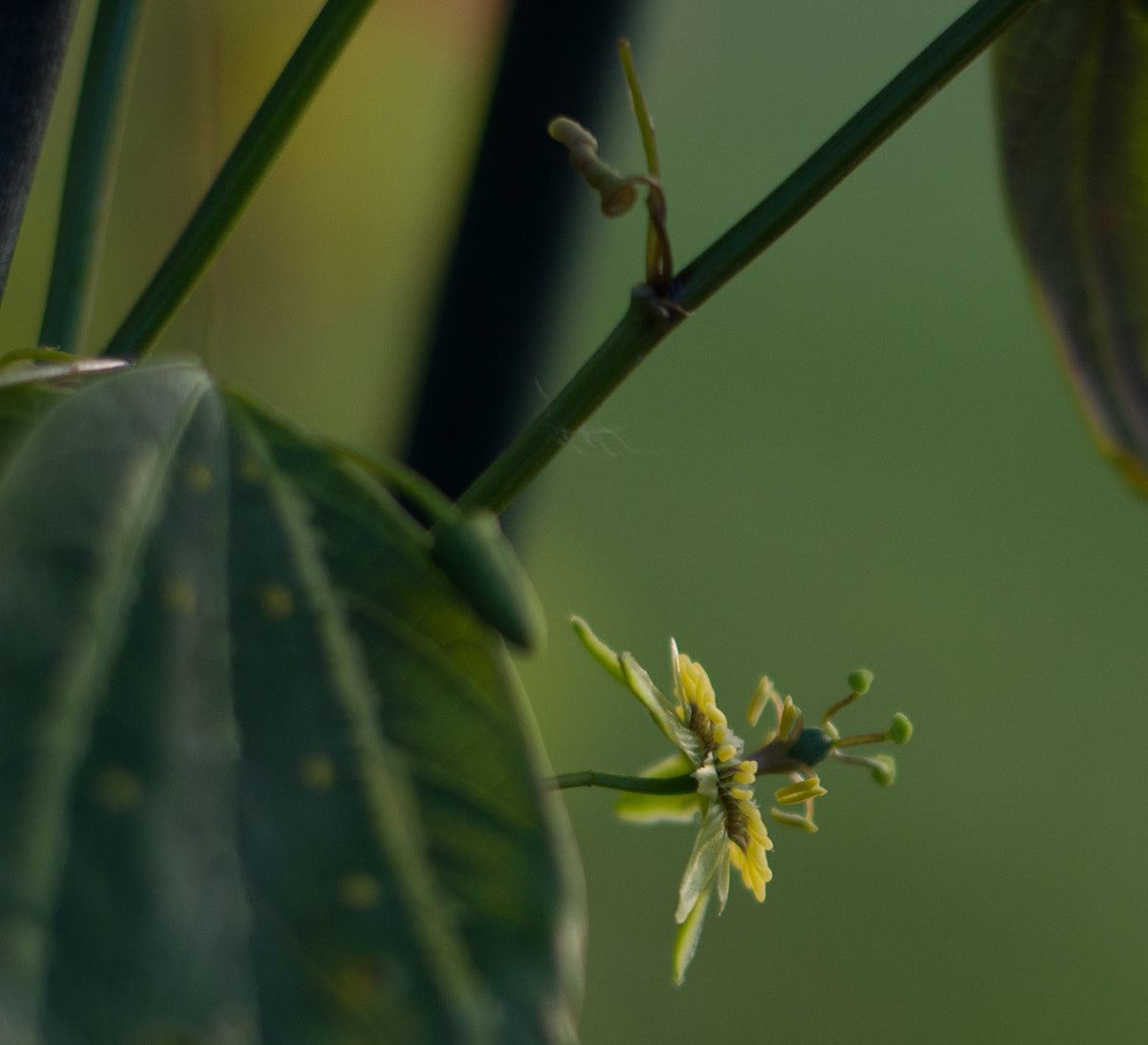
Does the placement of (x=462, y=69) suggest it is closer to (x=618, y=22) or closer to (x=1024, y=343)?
(x=618, y=22)

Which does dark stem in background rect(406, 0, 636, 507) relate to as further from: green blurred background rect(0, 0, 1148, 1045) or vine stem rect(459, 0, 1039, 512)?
green blurred background rect(0, 0, 1148, 1045)

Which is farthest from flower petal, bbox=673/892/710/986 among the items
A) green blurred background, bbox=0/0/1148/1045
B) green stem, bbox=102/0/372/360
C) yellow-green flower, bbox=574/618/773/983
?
green blurred background, bbox=0/0/1148/1045

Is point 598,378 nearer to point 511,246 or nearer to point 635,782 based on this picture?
point 635,782

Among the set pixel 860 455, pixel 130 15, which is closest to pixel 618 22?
pixel 130 15

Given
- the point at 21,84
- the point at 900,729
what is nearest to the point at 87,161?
the point at 21,84

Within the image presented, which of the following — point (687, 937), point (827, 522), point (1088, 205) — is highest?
point (1088, 205)

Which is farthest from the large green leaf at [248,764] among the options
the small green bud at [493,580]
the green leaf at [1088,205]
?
the green leaf at [1088,205]
